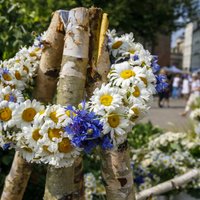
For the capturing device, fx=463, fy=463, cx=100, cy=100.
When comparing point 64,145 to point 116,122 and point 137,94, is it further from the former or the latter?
point 137,94

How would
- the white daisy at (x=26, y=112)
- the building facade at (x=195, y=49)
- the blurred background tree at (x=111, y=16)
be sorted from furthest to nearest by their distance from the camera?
the building facade at (x=195, y=49), the blurred background tree at (x=111, y=16), the white daisy at (x=26, y=112)

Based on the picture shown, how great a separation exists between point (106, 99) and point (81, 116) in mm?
143

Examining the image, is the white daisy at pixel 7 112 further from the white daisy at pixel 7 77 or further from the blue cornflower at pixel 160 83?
the blue cornflower at pixel 160 83

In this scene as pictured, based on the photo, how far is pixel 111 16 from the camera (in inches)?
369

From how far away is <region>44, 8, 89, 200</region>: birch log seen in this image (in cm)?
222

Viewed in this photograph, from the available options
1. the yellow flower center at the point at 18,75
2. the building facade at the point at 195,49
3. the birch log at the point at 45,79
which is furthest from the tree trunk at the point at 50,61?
the building facade at the point at 195,49

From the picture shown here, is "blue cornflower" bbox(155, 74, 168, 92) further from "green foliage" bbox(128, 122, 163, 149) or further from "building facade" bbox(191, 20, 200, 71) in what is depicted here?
"building facade" bbox(191, 20, 200, 71)

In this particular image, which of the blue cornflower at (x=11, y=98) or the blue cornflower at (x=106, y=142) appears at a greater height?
the blue cornflower at (x=11, y=98)

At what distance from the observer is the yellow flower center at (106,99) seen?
1.98 meters

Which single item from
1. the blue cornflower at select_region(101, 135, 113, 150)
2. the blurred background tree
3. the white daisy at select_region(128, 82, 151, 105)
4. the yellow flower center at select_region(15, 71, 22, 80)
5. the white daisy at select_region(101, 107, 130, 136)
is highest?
the blurred background tree

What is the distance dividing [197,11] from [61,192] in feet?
80.8

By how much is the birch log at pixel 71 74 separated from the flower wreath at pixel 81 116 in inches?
5.4

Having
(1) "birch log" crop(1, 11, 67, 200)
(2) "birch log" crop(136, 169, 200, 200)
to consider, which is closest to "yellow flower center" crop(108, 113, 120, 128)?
(1) "birch log" crop(1, 11, 67, 200)

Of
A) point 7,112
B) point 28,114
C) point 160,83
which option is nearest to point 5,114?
point 7,112
